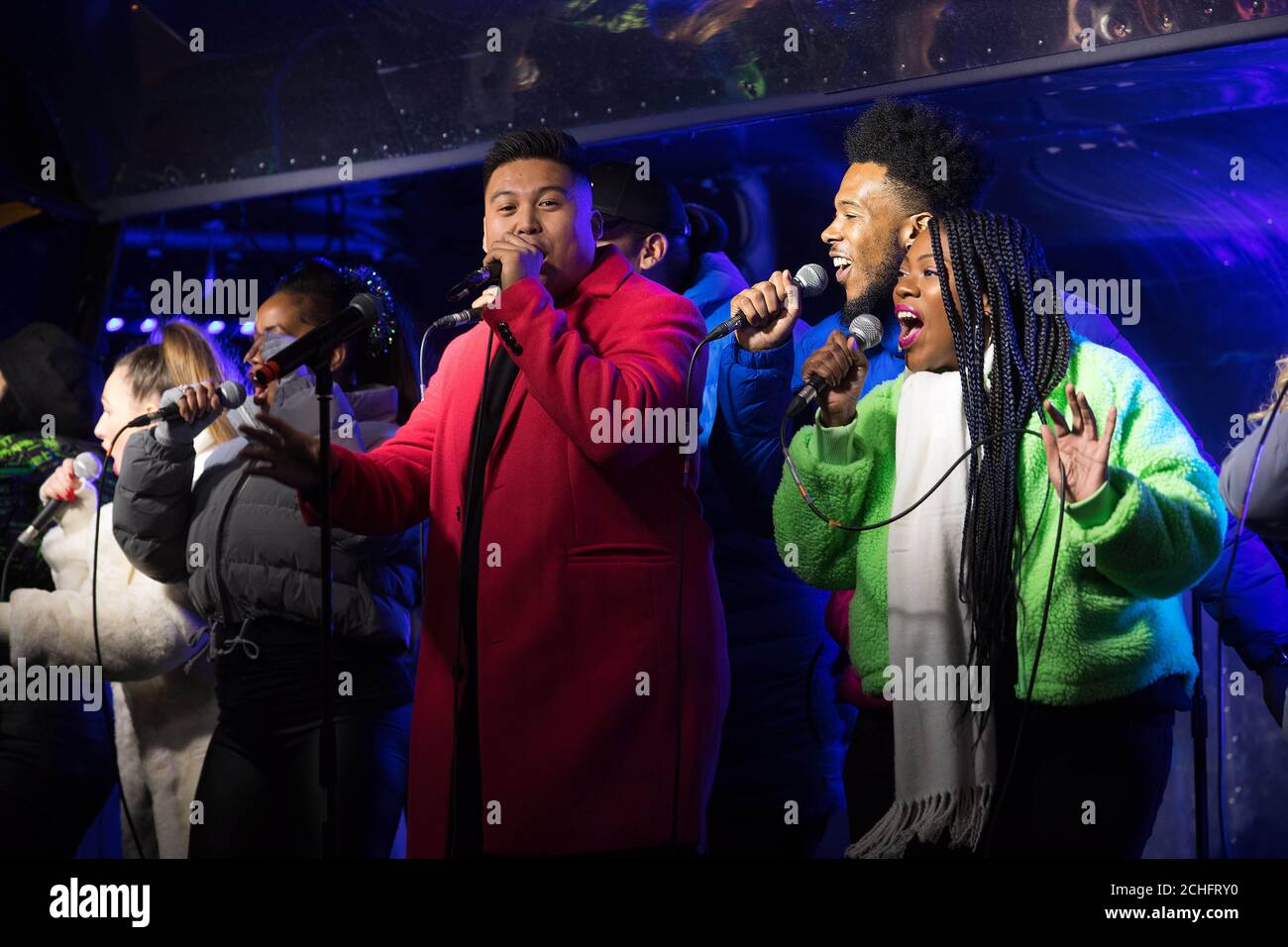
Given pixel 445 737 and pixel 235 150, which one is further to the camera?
pixel 235 150

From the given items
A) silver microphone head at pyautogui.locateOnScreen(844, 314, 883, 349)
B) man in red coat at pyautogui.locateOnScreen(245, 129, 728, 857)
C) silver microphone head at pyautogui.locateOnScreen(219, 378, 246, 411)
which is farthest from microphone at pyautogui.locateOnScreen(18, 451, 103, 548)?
silver microphone head at pyautogui.locateOnScreen(844, 314, 883, 349)

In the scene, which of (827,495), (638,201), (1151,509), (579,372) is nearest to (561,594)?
(579,372)

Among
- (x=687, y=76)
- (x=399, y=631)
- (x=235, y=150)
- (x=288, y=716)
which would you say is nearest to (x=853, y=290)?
(x=687, y=76)

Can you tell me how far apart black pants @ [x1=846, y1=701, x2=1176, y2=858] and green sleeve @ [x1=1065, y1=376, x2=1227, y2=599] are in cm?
22

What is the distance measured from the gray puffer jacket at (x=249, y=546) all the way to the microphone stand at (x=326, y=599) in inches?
20.4

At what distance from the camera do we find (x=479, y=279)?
250 centimetres

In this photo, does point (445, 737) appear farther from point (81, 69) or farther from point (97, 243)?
point (81, 69)

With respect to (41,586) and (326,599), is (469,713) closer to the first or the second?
(326,599)

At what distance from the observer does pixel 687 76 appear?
351cm

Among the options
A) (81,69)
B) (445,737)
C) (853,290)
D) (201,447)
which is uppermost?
(81,69)

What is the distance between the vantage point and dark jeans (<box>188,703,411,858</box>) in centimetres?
293

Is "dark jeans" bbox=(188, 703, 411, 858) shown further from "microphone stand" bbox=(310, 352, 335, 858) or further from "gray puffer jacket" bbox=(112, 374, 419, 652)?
"microphone stand" bbox=(310, 352, 335, 858)
